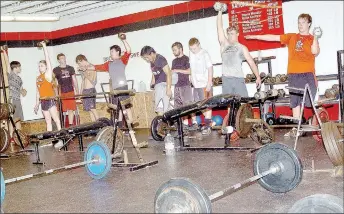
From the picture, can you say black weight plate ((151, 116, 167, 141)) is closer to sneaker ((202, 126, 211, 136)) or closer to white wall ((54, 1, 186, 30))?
sneaker ((202, 126, 211, 136))

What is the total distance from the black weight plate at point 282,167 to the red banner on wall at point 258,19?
4409 mm

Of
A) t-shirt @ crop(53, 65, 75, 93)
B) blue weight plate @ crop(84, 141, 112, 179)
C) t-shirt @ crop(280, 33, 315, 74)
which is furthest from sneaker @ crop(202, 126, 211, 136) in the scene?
t-shirt @ crop(53, 65, 75, 93)

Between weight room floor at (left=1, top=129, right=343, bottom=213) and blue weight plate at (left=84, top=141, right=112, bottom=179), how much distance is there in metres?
0.08

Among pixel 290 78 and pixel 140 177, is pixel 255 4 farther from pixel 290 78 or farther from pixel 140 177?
pixel 140 177

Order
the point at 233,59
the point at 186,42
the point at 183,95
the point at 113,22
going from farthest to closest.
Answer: the point at 113,22
the point at 186,42
the point at 183,95
the point at 233,59

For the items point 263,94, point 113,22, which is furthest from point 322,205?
point 113,22

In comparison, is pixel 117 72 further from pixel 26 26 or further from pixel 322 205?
pixel 322 205

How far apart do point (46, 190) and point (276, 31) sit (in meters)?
4.68

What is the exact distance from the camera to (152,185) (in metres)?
3.54

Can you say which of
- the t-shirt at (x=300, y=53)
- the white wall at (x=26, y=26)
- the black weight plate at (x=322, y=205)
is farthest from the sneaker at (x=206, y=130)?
the white wall at (x=26, y=26)

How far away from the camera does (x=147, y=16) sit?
28.4ft

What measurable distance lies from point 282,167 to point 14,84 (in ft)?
18.2

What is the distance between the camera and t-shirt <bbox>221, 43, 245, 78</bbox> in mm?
5360

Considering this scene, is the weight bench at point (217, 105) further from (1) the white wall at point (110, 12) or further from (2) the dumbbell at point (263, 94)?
(1) the white wall at point (110, 12)
